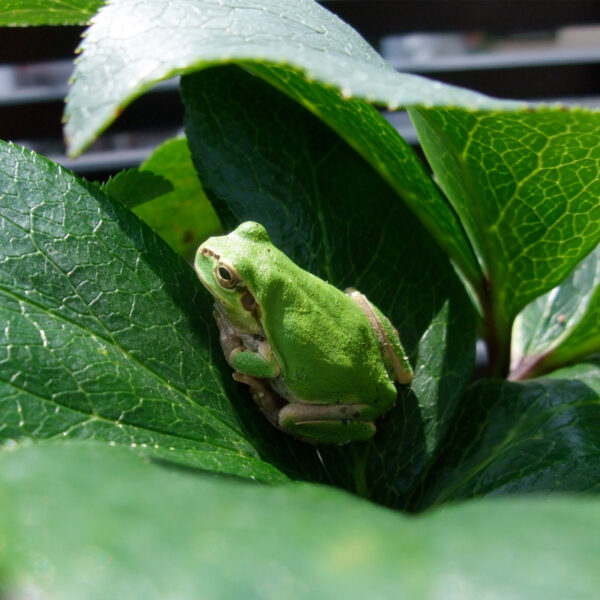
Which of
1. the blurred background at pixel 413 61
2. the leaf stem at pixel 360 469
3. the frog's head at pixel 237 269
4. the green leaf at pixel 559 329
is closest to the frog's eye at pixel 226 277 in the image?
the frog's head at pixel 237 269

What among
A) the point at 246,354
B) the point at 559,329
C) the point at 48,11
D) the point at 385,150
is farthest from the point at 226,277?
the point at 559,329

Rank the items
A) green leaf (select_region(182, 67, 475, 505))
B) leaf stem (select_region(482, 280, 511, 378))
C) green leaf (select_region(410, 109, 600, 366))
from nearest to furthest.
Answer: green leaf (select_region(410, 109, 600, 366)) → green leaf (select_region(182, 67, 475, 505)) → leaf stem (select_region(482, 280, 511, 378))

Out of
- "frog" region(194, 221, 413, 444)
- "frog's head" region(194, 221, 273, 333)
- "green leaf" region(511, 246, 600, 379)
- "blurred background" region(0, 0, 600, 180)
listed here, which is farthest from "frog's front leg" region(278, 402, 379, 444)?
"blurred background" region(0, 0, 600, 180)

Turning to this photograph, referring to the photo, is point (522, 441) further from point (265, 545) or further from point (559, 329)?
point (265, 545)

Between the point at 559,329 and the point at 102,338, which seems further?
the point at 559,329

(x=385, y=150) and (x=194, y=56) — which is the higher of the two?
(x=194, y=56)

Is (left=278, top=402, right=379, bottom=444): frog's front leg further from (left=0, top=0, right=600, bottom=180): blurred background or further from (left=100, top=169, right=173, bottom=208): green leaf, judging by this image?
(left=0, top=0, right=600, bottom=180): blurred background

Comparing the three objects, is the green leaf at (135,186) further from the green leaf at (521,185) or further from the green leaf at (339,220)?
the green leaf at (521,185)
